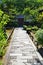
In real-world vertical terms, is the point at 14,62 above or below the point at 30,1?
above

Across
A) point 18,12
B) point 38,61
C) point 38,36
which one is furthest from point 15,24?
point 38,61

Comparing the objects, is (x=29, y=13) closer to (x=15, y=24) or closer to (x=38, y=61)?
(x=15, y=24)

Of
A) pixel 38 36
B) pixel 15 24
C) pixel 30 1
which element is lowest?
pixel 15 24

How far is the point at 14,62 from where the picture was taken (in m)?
11.2

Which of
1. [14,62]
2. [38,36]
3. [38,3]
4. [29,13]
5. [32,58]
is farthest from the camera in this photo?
[38,3]

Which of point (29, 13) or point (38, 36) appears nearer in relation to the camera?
point (38, 36)

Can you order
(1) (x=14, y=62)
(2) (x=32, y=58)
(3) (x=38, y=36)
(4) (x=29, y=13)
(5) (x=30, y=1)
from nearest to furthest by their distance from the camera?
1. (1) (x=14, y=62)
2. (2) (x=32, y=58)
3. (3) (x=38, y=36)
4. (4) (x=29, y=13)
5. (5) (x=30, y=1)

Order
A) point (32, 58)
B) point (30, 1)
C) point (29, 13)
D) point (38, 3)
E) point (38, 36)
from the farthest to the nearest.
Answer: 1. point (30, 1)
2. point (38, 3)
3. point (29, 13)
4. point (38, 36)
5. point (32, 58)

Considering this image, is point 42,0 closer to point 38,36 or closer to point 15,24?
point 15,24

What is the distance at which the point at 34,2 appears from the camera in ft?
198

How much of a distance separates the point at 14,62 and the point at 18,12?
53.2 m

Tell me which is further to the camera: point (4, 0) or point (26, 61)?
point (4, 0)

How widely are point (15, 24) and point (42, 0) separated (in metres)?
10.7

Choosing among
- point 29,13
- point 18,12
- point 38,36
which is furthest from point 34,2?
point 38,36
